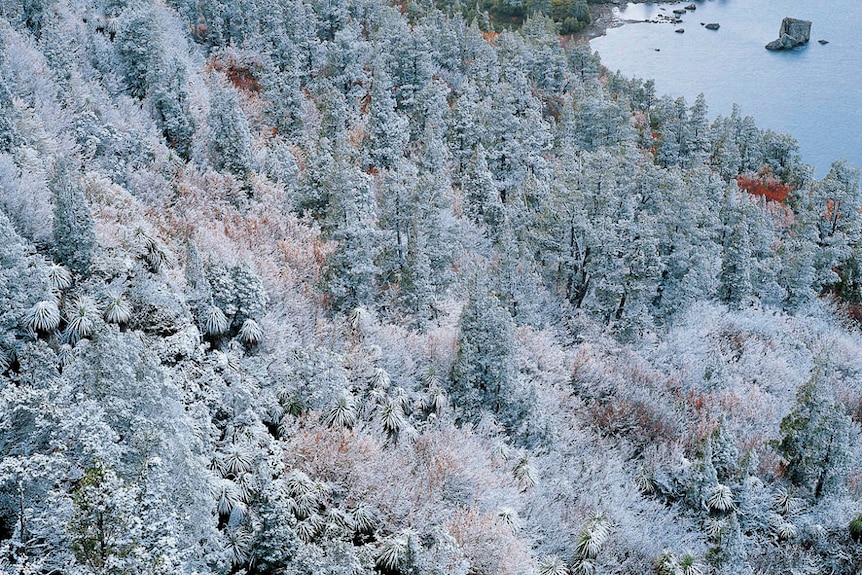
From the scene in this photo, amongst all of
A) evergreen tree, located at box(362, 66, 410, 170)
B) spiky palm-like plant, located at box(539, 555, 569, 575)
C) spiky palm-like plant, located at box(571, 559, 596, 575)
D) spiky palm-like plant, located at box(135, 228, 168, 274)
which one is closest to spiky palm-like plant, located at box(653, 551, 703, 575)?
spiky palm-like plant, located at box(571, 559, 596, 575)

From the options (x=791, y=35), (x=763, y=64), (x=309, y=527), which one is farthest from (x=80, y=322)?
(x=791, y=35)

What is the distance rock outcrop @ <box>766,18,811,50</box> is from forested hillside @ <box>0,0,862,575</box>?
269ft

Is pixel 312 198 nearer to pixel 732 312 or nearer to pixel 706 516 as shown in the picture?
pixel 706 516

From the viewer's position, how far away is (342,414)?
2130cm

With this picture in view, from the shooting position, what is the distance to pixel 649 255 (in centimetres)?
3972

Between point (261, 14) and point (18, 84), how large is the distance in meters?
36.5

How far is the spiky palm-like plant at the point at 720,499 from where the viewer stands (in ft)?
92.3

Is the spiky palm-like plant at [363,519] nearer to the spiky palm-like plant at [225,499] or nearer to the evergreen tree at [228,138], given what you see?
the spiky palm-like plant at [225,499]

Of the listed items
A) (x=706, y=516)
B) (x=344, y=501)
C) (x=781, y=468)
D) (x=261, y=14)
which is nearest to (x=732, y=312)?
(x=781, y=468)

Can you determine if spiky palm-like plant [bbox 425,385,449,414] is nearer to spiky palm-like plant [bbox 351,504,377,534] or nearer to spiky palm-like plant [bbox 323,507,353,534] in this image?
spiky palm-like plant [bbox 351,504,377,534]

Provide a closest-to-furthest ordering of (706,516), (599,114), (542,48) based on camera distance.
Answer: (706,516), (599,114), (542,48)

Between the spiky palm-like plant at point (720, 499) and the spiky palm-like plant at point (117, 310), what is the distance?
23909 millimetres

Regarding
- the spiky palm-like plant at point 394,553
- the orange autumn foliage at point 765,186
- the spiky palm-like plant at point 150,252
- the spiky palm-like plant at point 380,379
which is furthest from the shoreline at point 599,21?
the spiky palm-like plant at point 394,553

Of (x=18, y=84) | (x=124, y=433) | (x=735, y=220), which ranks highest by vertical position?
(x=18, y=84)
